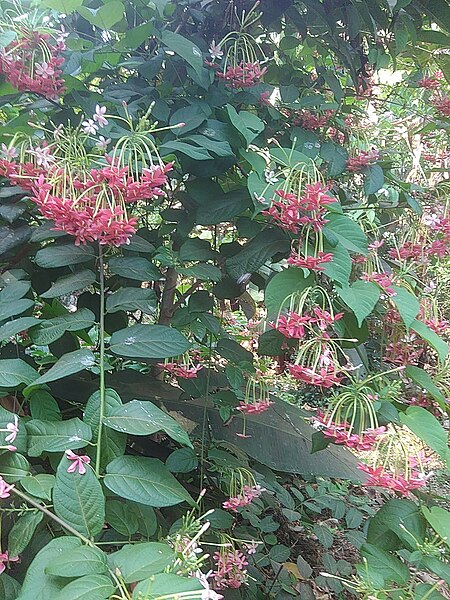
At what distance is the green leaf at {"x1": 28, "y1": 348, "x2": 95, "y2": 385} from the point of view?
0.61m

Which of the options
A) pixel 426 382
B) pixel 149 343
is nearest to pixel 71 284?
pixel 149 343

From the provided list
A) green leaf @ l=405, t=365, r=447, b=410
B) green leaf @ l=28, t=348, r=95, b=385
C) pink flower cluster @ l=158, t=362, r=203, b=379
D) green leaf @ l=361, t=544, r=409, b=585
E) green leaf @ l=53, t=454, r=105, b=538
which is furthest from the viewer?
pink flower cluster @ l=158, t=362, r=203, b=379

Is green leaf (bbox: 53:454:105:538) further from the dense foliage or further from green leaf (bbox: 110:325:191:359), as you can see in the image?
green leaf (bbox: 110:325:191:359)

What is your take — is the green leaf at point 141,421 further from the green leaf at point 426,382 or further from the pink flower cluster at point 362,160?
the pink flower cluster at point 362,160

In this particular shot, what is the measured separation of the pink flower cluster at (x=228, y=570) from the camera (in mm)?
846

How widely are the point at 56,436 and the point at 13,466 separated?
55 millimetres

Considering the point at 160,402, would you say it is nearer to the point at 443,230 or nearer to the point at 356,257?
the point at 356,257

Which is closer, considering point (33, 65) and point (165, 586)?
point (165, 586)

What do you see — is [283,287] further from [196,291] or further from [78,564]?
[78,564]

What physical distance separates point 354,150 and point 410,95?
0.66 meters

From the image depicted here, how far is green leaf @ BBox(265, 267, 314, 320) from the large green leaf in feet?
1.35

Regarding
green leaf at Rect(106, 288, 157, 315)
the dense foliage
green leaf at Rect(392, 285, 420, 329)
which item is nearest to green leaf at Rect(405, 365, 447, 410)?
the dense foliage

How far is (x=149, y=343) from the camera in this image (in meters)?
0.69

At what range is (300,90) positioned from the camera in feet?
3.56
